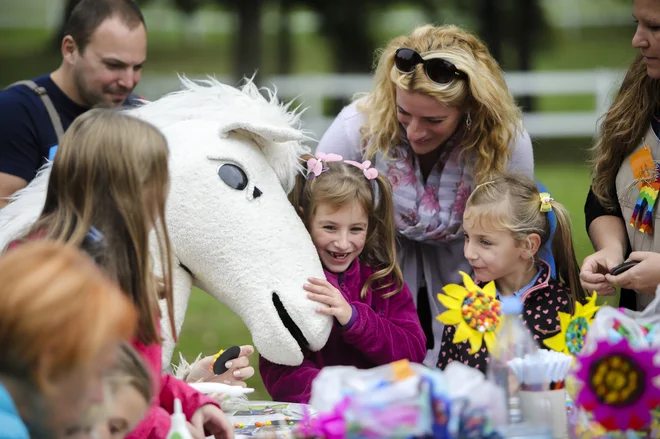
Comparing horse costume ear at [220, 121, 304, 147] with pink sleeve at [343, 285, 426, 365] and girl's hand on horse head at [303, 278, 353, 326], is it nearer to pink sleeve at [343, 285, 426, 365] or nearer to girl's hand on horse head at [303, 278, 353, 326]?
girl's hand on horse head at [303, 278, 353, 326]

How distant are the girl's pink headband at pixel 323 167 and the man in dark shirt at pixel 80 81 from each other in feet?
3.25

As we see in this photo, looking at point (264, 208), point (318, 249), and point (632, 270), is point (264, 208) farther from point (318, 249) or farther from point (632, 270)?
point (632, 270)

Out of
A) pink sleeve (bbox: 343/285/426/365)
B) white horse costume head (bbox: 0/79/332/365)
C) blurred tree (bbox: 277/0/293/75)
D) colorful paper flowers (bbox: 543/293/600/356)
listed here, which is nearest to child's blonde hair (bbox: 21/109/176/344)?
white horse costume head (bbox: 0/79/332/365)

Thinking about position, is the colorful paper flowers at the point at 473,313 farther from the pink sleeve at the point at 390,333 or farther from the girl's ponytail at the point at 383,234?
the girl's ponytail at the point at 383,234

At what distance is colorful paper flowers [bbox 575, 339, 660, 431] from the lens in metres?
1.71

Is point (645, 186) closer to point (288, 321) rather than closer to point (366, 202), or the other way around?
point (366, 202)

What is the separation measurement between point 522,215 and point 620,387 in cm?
110

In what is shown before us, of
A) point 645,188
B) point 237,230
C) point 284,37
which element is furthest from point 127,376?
point 284,37

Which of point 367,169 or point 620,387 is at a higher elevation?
point 367,169

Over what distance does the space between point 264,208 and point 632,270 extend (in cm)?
102

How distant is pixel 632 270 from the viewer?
2.51 m

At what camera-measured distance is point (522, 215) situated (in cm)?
277

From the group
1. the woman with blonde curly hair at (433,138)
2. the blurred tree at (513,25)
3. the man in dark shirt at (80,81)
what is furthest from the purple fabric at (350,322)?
the blurred tree at (513,25)

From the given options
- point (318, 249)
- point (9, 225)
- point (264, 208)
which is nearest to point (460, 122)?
point (318, 249)
